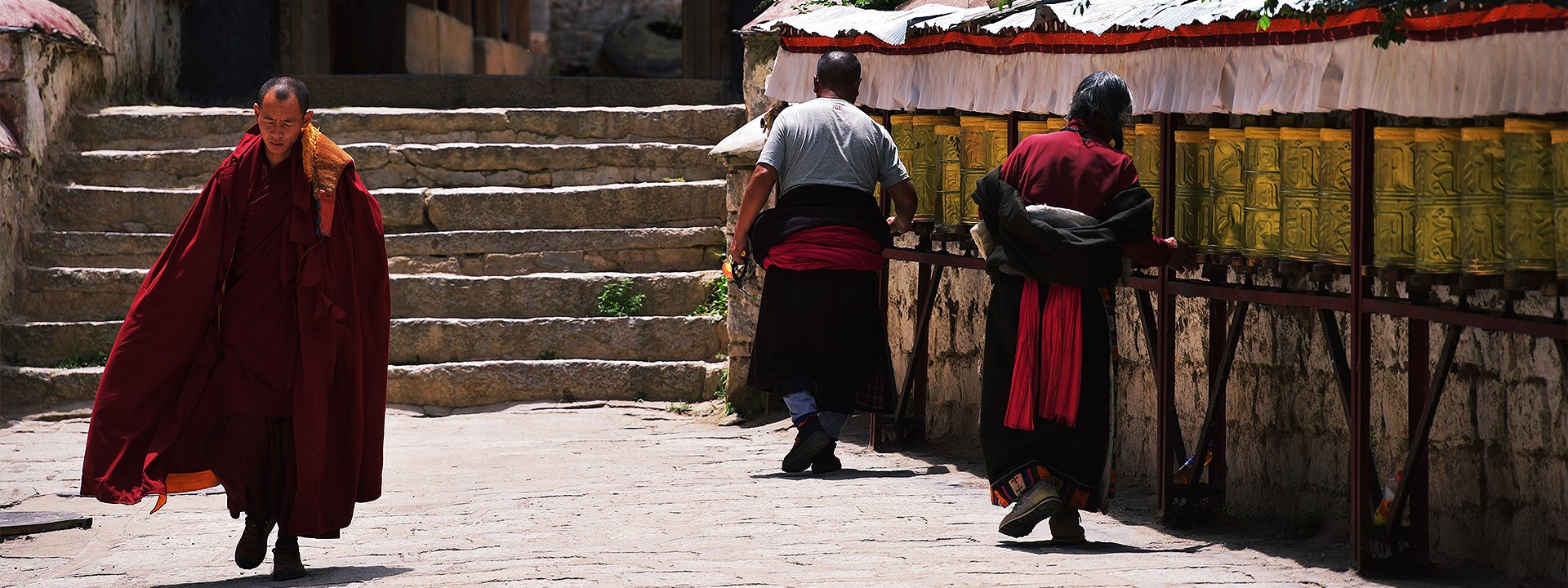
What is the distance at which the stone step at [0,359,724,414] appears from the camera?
9820mm

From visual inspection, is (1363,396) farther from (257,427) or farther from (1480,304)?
(257,427)

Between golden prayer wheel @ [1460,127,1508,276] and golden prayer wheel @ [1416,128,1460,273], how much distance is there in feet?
0.11

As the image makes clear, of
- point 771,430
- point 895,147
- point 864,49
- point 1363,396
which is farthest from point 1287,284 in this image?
point 771,430

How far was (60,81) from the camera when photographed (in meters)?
11.4

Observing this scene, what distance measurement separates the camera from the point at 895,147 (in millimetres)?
7316

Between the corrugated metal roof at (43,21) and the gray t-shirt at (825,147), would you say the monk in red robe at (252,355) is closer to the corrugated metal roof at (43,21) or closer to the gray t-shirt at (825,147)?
the gray t-shirt at (825,147)

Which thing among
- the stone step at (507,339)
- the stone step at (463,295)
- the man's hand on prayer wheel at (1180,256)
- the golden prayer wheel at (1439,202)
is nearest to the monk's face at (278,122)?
the man's hand on prayer wheel at (1180,256)

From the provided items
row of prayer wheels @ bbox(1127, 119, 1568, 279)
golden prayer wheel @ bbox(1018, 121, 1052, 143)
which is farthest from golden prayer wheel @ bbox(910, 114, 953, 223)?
row of prayer wheels @ bbox(1127, 119, 1568, 279)

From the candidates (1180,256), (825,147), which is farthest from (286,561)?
(1180,256)

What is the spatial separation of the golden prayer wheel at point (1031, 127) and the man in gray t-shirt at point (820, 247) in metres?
0.54

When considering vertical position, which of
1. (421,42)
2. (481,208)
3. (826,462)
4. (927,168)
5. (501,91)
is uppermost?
(421,42)

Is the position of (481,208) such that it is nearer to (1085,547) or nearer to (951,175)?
(951,175)

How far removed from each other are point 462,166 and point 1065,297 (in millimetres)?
6395

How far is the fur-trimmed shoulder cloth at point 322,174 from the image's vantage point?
5496 mm
